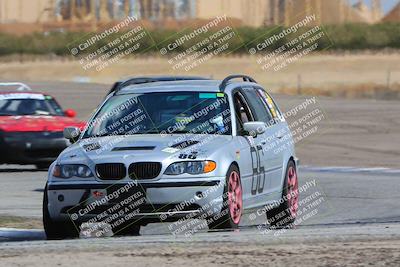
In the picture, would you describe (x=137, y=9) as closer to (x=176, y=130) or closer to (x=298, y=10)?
(x=298, y=10)

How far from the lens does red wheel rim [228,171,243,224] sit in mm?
11844

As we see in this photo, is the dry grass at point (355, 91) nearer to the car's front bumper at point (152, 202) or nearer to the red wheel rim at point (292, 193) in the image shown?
the red wheel rim at point (292, 193)

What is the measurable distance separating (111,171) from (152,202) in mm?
483

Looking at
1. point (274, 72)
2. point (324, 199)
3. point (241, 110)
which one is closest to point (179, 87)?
point (241, 110)

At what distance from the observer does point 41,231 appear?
12.8m

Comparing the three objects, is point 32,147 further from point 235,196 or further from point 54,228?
point 235,196

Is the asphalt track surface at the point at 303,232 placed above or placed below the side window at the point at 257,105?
below

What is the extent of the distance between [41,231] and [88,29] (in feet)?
175

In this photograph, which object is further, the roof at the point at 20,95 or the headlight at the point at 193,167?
the roof at the point at 20,95

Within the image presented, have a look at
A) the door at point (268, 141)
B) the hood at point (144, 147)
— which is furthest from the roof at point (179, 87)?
the hood at point (144, 147)

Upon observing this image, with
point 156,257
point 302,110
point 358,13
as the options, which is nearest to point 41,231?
point 156,257

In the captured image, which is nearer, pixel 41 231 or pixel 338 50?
pixel 41 231

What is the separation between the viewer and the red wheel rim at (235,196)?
1184cm

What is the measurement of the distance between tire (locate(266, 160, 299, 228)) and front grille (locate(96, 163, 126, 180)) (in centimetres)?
238
